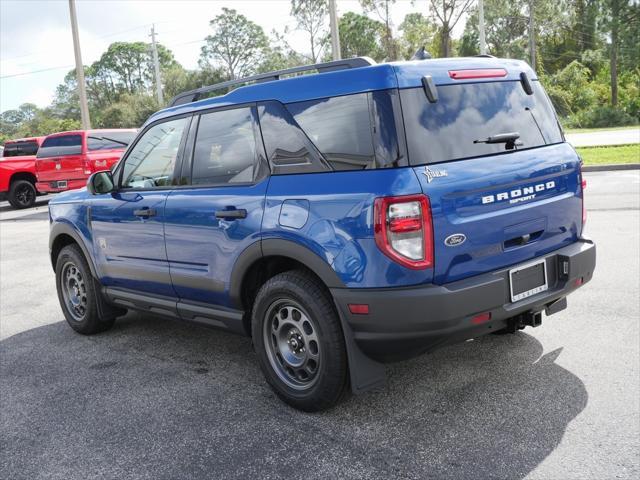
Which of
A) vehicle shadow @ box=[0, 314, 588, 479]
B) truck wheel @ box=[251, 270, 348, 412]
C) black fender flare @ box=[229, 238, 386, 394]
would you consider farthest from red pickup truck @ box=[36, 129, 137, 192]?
black fender flare @ box=[229, 238, 386, 394]

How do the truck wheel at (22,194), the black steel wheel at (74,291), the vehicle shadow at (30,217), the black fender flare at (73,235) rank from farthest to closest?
the truck wheel at (22,194)
the vehicle shadow at (30,217)
the black steel wheel at (74,291)
the black fender flare at (73,235)

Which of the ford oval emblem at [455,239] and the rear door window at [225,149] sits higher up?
the rear door window at [225,149]

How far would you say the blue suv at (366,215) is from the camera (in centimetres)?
316

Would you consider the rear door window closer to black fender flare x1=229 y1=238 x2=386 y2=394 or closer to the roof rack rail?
the roof rack rail

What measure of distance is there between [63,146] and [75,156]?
0.61m

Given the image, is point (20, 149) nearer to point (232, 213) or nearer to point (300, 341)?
point (232, 213)

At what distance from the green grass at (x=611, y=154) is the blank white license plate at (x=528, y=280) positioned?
511 inches

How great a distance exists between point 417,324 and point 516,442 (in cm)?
76

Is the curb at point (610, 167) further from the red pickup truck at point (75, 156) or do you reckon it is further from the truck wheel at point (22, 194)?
the truck wheel at point (22, 194)

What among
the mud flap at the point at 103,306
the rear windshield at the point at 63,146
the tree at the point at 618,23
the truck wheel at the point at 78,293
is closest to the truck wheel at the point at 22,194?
the rear windshield at the point at 63,146

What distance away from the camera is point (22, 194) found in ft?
61.0

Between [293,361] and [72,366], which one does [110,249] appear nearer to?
[72,366]

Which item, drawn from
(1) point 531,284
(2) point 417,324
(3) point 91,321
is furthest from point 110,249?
(1) point 531,284

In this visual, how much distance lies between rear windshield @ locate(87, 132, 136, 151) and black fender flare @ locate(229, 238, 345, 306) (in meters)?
14.0
